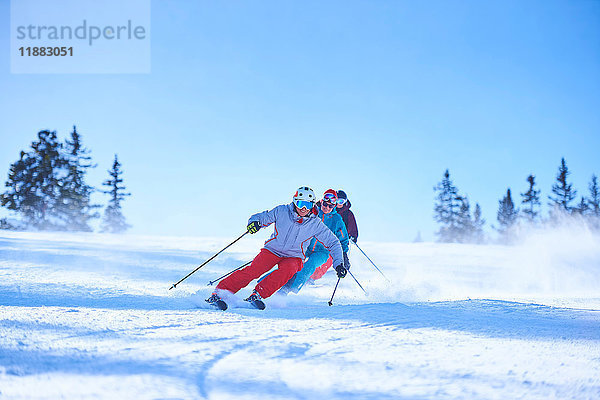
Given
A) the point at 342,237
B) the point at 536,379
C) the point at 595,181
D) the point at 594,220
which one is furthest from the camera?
the point at 595,181

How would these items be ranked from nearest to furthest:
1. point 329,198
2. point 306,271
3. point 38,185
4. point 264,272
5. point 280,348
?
1. point 280,348
2. point 264,272
3. point 306,271
4. point 329,198
5. point 38,185

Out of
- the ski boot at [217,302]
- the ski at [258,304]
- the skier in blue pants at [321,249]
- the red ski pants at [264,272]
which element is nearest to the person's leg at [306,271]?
the skier in blue pants at [321,249]

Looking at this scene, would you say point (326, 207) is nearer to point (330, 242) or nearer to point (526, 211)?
point (330, 242)

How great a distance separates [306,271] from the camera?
6.19 metres

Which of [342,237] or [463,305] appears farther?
[342,237]

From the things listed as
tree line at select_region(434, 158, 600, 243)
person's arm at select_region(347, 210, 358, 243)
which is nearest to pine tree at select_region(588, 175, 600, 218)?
tree line at select_region(434, 158, 600, 243)

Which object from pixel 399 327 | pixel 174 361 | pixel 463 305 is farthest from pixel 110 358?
pixel 463 305

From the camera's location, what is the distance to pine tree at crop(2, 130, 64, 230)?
35344 millimetres

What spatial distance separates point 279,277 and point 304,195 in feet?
3.88

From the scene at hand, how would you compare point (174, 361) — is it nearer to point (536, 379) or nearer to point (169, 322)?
point (169, 322)

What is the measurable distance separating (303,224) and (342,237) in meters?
1.94

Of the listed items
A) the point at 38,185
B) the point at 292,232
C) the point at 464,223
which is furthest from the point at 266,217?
the point at 464,223

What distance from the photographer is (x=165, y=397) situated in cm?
187

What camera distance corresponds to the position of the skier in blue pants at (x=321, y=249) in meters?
6.04
